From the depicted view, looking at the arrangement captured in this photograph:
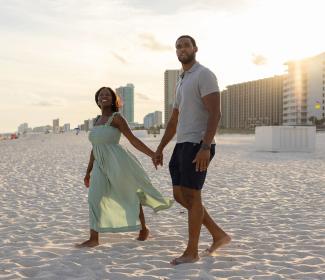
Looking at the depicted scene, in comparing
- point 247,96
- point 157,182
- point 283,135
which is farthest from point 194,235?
point 247,96

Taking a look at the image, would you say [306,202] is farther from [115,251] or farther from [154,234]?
[115,251]

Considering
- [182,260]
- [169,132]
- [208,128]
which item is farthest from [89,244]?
[208,128]

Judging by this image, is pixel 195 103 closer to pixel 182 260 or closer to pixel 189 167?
pixel 189 167

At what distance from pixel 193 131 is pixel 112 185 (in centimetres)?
119

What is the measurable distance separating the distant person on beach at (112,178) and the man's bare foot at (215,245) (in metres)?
0.70

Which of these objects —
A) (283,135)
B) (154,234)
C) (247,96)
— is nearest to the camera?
(154,234)

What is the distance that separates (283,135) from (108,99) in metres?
16.5

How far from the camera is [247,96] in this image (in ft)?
608

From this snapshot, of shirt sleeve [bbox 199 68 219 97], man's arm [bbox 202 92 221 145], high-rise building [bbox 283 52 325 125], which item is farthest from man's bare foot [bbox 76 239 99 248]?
high-rise building [bbox 283 52 325 125]

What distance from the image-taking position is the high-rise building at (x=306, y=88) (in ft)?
453

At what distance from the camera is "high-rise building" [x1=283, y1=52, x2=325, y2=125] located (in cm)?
13812

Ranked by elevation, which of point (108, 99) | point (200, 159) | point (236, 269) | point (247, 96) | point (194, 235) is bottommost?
point (236, 269)

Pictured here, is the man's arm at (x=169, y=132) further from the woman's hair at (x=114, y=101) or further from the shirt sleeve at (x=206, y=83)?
the woman's hair at (x=114, y=101)

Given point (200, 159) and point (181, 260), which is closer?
point (200, 159)
